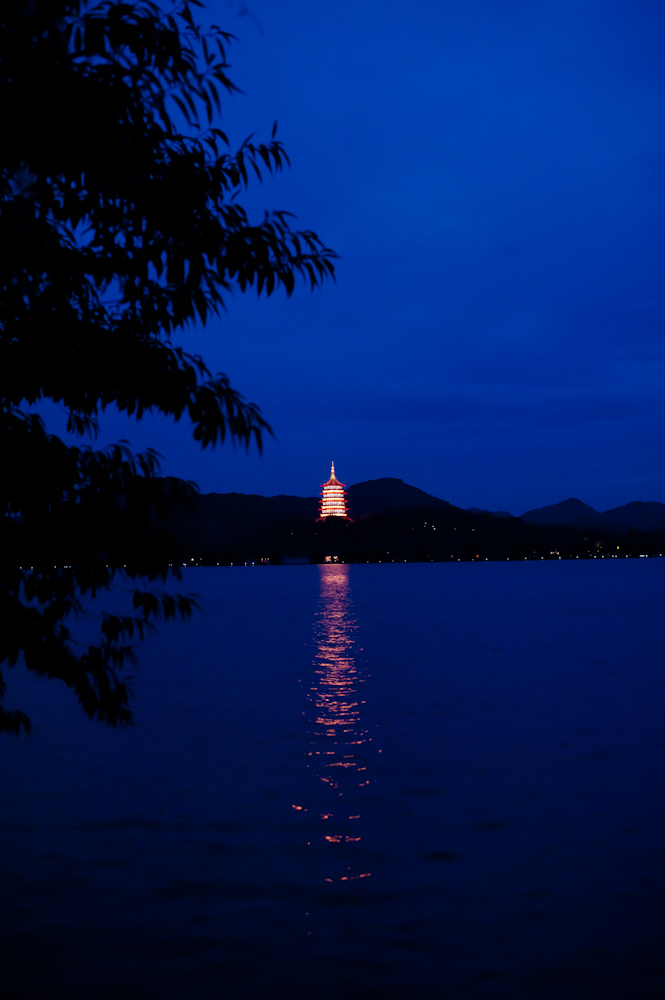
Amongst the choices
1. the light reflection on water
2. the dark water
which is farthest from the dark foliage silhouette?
the light reflection on water

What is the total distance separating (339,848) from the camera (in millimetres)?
11922

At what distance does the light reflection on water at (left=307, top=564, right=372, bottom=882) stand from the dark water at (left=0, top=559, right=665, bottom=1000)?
9cm

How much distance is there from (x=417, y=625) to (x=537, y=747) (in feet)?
141

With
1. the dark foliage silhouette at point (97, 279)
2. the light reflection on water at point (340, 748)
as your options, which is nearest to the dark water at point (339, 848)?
the light reflection on water at point (340, 748)

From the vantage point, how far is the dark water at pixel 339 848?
812cm

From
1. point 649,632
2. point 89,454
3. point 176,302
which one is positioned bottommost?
point 649,632

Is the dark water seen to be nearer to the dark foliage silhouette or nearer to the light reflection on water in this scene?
the light reflection on water

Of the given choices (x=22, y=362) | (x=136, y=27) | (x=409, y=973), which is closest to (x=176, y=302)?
(x=22, y=362)

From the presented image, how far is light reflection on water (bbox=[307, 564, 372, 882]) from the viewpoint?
1249cm

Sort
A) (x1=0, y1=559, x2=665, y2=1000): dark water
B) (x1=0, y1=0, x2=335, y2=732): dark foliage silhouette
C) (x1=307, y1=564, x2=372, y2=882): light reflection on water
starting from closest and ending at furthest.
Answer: (x1=0, y1=0, x2=335, y2=732): dark foliage silhouette
(x1=0, y1=559, x2=665, y2=1000): dark water
(x1=307, y1=564, x2=372, y2=882): light reflection on water

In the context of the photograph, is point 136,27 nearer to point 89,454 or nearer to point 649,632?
point 89,454

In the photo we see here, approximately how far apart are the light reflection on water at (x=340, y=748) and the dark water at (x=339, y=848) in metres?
0.09

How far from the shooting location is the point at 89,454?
21.1ft

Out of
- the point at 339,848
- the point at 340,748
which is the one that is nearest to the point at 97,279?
the point at 339,848
